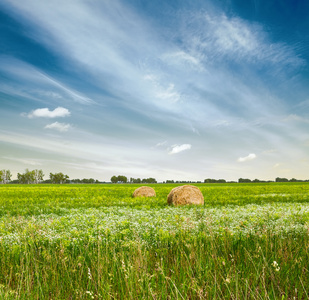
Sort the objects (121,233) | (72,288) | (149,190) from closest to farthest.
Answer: (72,288), (121,233), (149,190)

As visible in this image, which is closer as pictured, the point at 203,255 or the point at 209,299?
the point at 209,299

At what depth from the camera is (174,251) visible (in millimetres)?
6648

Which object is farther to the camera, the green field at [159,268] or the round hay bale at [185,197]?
the round hay bale at [185,197]

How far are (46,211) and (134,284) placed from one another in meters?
12.5

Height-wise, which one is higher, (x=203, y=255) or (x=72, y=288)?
(x=203, y=255)

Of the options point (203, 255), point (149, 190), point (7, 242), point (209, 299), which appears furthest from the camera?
point (149, 190)

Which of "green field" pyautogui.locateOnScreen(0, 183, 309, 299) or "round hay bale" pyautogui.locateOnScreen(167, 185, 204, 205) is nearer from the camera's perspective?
"green field" pyautogui.locateOnScreen(0, 183, 309, 299)

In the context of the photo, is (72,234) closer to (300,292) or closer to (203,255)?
(203,255)

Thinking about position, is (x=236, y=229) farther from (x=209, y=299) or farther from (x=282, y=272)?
(x=209, y=299)

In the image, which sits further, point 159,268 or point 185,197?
point 185,197

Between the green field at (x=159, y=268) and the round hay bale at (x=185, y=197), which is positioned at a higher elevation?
the round hay bale at (x=185, y=197)

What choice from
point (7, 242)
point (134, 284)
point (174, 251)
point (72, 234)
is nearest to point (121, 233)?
point (72, 234)

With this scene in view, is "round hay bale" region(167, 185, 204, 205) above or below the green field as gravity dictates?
above

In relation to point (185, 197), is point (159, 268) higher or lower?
lower
